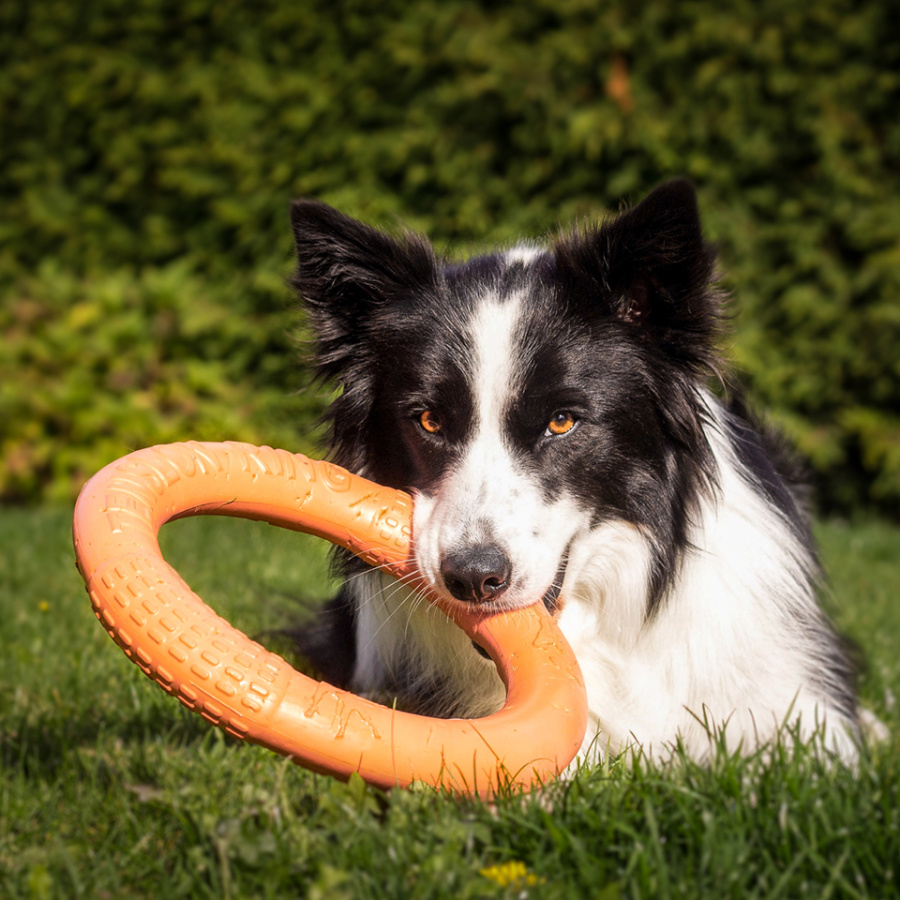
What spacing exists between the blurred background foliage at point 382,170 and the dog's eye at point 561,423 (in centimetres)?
352

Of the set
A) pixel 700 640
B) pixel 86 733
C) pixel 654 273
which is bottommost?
pixel 86 733

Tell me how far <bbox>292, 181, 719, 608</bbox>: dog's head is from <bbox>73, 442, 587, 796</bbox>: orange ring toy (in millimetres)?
208

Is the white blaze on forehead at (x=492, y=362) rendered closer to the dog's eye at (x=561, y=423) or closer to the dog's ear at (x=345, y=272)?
the dog's eye at (x=561, y=423)

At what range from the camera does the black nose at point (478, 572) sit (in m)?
2.40

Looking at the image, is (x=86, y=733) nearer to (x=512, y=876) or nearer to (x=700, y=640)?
(x=512, y=876)

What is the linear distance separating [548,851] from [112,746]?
1610 millimetres

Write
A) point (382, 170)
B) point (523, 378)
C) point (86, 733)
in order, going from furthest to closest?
point (382, 170) < point (86, 733) < point (523, 378)

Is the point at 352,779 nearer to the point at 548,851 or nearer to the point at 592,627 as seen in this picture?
the point at 548,851

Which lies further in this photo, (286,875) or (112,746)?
(112,746)

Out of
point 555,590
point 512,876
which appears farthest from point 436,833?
point 555,590

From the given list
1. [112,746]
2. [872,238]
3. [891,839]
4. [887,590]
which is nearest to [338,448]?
[112,746]

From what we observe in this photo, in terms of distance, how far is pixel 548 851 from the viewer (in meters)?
2.05

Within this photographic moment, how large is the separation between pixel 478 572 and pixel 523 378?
0.57 m

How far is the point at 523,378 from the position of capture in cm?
268
